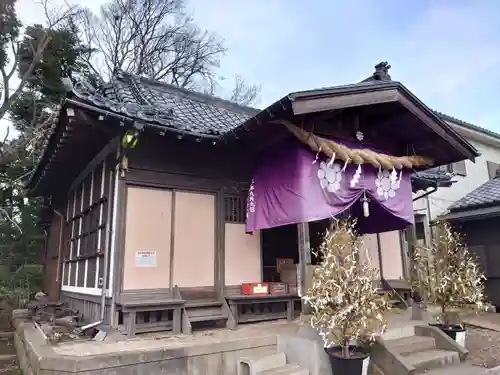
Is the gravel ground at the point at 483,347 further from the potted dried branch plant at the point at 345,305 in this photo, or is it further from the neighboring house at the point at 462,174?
the neighboring house at the point at 462,174

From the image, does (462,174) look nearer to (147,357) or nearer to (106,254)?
(106,254)

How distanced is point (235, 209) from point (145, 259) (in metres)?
1.87

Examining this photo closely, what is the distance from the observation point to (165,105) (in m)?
7.82

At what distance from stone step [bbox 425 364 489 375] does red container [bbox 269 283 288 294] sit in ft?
8.42

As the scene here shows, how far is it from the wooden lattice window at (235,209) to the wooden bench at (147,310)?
5.85 ft

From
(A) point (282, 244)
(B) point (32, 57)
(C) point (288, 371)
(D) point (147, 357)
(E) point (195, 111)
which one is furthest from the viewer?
(B) point (32, 57)

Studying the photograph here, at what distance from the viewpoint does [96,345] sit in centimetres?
480

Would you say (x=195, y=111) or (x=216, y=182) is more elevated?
(x=195, y=111)

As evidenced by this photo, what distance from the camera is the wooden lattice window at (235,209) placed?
6.90 meters

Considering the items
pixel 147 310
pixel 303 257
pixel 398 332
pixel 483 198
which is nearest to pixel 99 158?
pixel 147 310

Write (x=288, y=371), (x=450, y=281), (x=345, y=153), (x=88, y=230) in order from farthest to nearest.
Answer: (x=88, y=230), (x=450, y=281), (x=345, y=153), (x=288, y=371)

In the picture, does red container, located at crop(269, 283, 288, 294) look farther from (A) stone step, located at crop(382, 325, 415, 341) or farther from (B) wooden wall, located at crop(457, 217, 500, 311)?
(B) wooden wall, located at crop(457, 217, 500, 311)

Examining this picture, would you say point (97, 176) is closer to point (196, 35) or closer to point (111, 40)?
point (111, 40)

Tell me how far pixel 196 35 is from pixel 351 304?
21.2 m
